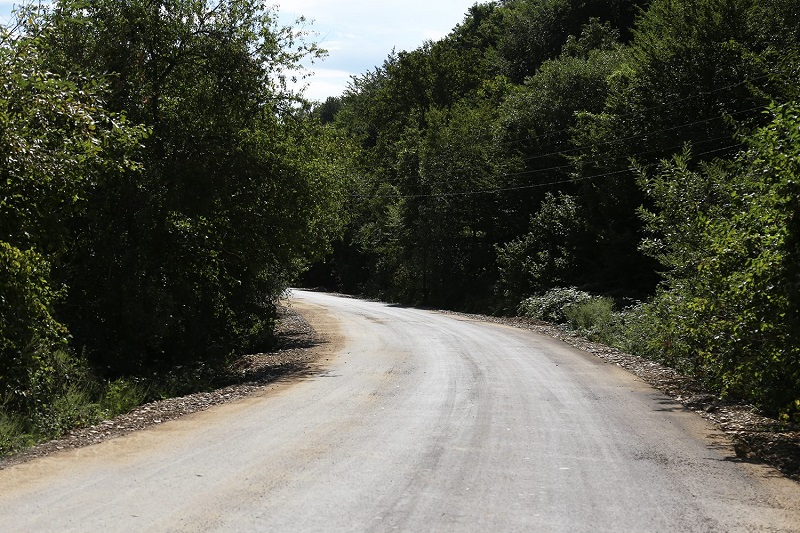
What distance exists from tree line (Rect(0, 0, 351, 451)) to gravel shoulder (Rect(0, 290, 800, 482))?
75cm

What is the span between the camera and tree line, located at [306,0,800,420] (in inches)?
341

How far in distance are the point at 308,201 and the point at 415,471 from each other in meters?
11.8

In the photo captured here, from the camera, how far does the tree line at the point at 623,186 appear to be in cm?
865

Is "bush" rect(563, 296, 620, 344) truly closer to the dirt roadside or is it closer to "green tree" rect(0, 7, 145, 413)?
the dirt roadside

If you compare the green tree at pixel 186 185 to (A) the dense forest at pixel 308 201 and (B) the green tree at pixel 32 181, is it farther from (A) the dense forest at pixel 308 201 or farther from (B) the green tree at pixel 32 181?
(B) the green tree at pixel 32 181

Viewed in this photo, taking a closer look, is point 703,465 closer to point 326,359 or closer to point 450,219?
point 326,359

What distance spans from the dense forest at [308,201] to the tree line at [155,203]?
0.17ft

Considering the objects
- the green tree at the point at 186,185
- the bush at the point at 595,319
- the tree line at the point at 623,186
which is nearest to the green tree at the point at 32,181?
the green tree at the point at 186,185

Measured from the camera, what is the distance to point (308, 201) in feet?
59.1

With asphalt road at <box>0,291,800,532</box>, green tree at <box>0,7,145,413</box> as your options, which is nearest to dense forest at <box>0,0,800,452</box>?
green tree at <box>0,7,145,413</box>

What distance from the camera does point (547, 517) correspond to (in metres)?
5.77

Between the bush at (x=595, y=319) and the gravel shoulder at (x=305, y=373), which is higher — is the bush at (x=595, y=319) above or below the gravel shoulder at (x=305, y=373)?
above

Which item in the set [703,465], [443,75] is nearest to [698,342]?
[703,465]

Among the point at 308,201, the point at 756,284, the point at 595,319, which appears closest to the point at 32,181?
the point at 756,284
